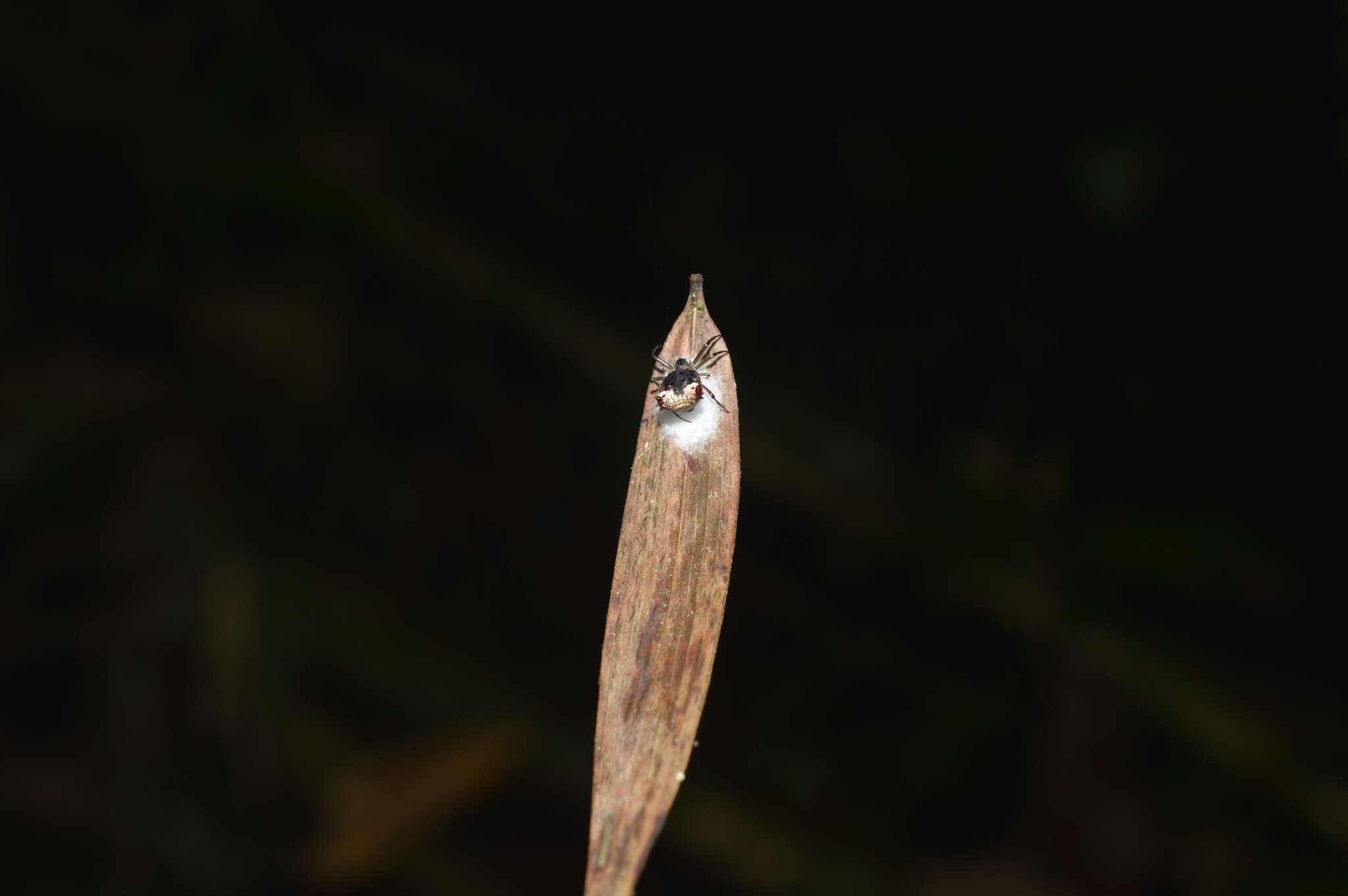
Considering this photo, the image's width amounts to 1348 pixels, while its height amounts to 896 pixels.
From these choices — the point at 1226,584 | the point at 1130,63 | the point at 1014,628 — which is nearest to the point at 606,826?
the point at 1014,628

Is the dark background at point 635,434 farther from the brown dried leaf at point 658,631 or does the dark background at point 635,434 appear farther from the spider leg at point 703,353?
the brown dried leaf at point 658,631

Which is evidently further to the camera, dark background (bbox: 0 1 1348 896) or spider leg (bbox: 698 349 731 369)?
dark background (bbox: 0 1 1348 896)

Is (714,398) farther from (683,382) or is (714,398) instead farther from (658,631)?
(658,631)

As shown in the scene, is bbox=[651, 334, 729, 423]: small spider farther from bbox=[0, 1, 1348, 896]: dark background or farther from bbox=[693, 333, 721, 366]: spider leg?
bbox=[0, 1, 1348, 896]: dark background

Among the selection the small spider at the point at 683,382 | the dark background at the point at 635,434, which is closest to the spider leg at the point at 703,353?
the small spider at the point at 683,382

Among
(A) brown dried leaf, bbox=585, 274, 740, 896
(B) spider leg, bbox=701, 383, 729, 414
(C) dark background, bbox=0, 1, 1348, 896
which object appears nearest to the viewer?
(A) brown dried leaf, bbox=585, 274, 740, 896

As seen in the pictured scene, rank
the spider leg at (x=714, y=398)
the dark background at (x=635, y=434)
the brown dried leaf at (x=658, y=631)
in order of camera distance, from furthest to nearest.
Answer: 1. the dark background at (x=635, y=434)
2. the spider leg at (x=714, y=398)
3. the brown dried leaf at (x=658, y=631)

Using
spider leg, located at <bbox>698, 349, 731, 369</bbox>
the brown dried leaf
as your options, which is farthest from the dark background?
the brown dried leaf
